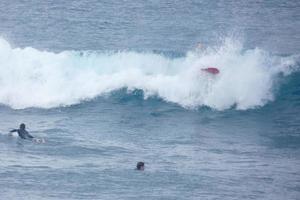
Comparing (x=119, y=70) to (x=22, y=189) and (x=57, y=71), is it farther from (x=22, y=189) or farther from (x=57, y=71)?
(x=22, y=189)

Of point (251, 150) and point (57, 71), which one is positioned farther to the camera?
point (57, 71)

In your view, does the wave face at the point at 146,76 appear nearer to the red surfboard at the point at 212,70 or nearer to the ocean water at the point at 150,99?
the ocean water at the point at 150,99

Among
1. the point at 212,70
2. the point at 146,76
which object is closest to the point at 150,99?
the point at 146,76

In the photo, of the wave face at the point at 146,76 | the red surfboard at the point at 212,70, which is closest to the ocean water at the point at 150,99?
the wave face at the point at 146,76

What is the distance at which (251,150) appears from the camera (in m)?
30.1

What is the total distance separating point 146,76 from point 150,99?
1.41m

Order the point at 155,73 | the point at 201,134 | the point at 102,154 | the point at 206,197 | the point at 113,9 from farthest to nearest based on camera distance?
the point at 113,9 → the point at 155,73 → the point at 201,134 → the point at 102,154 → the point at 206,197

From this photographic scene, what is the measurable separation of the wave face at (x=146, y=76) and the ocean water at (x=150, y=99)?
53 millimetres

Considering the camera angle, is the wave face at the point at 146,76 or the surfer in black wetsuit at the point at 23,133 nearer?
the surfer in black wetsuit at the point at 23,133

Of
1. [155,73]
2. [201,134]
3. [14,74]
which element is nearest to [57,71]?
[14,74]

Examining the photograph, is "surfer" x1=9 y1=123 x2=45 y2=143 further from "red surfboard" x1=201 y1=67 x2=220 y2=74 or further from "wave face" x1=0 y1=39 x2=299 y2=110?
"red surfboard" x1=201 y1=67 x2=220 y2=74

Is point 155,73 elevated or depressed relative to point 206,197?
elevated

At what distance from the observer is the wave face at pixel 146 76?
1415 inches

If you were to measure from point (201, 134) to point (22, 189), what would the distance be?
900 centimetres
